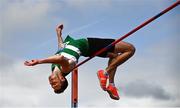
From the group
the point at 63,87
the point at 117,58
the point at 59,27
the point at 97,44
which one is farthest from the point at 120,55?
the point at 59,27

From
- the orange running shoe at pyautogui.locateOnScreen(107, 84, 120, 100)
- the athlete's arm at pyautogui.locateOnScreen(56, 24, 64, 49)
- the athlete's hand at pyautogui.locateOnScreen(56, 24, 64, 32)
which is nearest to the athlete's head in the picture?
the athlete's arm at pyautogui.locateOnScreen(56, 24, 64, 49)

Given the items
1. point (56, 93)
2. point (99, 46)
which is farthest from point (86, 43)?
point (56, 93)

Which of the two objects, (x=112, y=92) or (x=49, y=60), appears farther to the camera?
(x=112, y=92)

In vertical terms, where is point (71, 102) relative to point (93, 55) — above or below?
below

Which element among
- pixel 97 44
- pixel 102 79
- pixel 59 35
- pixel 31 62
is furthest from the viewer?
pixel 59 35

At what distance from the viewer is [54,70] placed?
9.30 m

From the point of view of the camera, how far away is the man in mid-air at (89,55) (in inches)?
363

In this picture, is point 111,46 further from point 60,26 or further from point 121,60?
point 60,26

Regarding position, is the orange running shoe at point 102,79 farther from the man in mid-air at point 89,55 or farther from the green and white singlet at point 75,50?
the green and white singlet at point 75,50

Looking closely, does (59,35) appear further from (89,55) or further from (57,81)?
(57,81)

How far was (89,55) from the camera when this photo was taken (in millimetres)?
9258

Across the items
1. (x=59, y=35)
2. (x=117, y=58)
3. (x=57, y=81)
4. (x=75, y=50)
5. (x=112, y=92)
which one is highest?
(x=59, y=35)

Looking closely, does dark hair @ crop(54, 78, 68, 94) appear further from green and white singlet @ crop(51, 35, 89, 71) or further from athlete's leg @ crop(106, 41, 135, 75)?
athlete's leg @ crop(106, 41, 135, 75)

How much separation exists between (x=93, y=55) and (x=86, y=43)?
23cm
